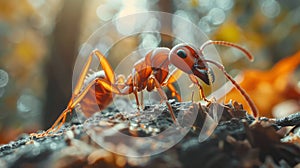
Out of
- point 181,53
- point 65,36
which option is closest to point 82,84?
point 181,53

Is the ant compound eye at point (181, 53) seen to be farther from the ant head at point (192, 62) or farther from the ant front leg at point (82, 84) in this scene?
the ant front leg at point (82, 84)

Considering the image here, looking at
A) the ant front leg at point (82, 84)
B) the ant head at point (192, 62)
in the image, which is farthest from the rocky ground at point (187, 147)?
the ant front leg at point (82, 84)

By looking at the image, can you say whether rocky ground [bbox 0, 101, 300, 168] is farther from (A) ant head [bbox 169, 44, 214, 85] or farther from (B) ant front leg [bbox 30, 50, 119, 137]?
(B) ant front leg [bbox 30, 50, 119, 137]

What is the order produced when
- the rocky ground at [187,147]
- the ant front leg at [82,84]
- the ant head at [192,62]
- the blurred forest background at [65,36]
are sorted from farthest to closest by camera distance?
the blurred forest background at [65,36], the ant front leg at [82,84], the ant head at [192,62], the rocky ground at [187,147]

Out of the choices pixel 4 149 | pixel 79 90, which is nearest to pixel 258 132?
pixel 4 149

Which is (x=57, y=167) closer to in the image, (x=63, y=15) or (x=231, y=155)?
(x=231, y=155)

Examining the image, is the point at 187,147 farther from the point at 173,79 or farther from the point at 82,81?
the point at 82,81

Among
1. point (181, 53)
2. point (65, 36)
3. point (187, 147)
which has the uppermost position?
point (65, 36)

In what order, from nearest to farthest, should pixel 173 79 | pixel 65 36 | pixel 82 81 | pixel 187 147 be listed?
pixel 187 147, pixel 173 79, pixel 82 81, pixel 65 36
